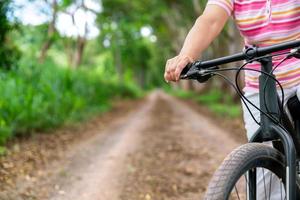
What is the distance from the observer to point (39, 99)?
8836 mm

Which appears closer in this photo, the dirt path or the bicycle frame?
the bicycle frame

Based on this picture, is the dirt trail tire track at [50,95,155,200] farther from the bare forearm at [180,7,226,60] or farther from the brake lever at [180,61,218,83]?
the brake lever at [180,61,218,83]

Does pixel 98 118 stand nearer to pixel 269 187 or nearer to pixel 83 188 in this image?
pixel 83 188

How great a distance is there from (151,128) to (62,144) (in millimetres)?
3602

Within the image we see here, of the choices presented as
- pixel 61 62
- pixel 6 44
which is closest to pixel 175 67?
pixel 6 44

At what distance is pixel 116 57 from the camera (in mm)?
31000

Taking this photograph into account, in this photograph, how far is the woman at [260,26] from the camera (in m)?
2.35

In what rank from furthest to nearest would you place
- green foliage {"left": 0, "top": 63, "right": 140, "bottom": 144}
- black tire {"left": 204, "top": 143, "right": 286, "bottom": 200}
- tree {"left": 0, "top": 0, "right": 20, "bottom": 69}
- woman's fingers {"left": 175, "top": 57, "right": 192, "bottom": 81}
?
green foliage {"left": 0, "top": 63, "right": 140, "bottom": 144} → tree {"left": 0, "top": 0, "right": 20, "bottom": 69} → woman's fingers {"left": 175, "top": 57, "right": 192, "bottom": 81} → black tire {"left": 204, "top": 143, "right": 286, "bottom": 200}

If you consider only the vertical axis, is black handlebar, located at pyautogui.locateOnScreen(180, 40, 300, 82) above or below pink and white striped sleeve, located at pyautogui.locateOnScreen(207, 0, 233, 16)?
below

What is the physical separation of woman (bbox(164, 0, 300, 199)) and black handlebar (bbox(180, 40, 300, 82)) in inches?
Result: 6.0

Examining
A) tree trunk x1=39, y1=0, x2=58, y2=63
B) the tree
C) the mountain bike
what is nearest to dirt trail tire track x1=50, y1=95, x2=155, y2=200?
the tree

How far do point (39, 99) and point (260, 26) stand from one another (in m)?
6.95

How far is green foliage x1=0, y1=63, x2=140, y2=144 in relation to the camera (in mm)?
7570

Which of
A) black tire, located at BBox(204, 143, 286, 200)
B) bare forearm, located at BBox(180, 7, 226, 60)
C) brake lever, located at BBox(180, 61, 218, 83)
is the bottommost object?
black tire, located at BBox(204, 143, 286, 200)
